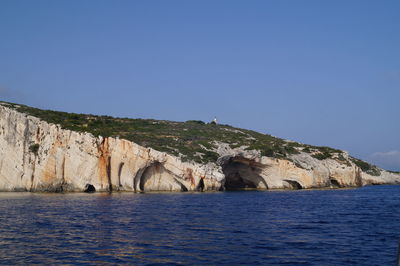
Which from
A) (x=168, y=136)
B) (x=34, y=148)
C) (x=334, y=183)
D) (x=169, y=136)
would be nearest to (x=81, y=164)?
(x=34, y=148)

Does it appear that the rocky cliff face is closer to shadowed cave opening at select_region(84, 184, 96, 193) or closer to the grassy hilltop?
shadowed cave opening at select_region(84, 184, 96, 193)

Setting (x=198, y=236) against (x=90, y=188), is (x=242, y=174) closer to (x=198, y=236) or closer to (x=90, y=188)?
(x=90, y=188)

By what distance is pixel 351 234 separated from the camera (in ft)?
77.8

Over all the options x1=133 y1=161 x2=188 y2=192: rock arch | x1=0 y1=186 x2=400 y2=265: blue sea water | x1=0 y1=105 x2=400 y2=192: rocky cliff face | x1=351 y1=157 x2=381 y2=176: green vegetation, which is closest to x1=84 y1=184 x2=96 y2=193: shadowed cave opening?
x1=0 y1=105 x2=400 y2=192: rocky cliff face

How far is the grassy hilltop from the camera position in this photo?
6178 cm

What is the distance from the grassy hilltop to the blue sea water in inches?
1038

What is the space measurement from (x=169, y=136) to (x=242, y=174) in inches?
582

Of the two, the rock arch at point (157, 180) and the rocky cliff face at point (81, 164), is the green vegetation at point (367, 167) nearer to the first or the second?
the rocky cliff face at point (81, 164)

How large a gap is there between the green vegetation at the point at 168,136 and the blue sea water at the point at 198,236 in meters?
Result: 26.2

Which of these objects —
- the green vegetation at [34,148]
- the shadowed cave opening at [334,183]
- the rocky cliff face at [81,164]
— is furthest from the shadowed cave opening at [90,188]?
the shadowed cave opening at [334,183]

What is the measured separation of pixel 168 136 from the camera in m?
71.1

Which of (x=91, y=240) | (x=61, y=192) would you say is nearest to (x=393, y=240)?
(x=91, y=240)

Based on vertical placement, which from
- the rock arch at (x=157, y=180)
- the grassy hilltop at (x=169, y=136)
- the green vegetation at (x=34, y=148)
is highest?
the grassy hilltop at (x=169, y=136)

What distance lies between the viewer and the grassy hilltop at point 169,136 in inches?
2432
